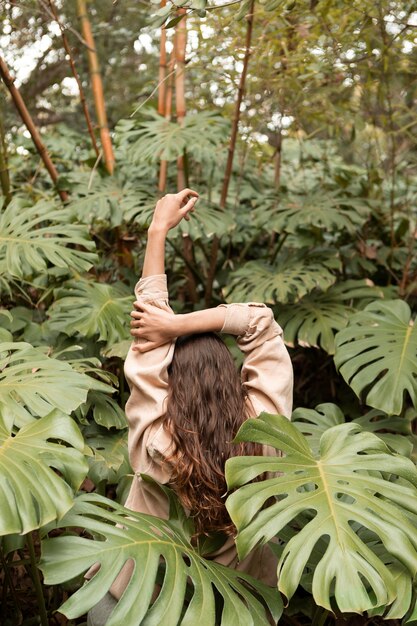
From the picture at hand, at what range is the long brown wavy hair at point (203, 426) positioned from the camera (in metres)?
1.67

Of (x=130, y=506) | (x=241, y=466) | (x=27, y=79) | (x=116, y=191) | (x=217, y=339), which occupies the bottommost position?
(x=130, y=506)

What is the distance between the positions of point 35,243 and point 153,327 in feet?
3.88

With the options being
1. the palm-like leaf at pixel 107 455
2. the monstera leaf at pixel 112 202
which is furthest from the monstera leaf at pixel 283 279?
the palm-like leaf at pixel 107 455

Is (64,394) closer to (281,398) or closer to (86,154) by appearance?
(281,398)

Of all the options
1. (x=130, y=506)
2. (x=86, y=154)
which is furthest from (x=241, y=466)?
(x=86, y=154)

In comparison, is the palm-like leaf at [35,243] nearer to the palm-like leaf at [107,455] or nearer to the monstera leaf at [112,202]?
the monstera leaf at [112,202]

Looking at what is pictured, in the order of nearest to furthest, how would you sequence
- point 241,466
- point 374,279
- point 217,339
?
point 241,466
point 217,339
point 374,279

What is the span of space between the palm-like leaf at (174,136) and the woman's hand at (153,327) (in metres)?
1.50

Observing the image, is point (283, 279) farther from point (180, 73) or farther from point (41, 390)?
point (41, 390)

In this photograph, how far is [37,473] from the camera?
1424mm

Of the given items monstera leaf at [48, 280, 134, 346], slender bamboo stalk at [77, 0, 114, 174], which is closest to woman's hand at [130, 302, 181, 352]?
monstera leaf at [48, 280, 134, 346]

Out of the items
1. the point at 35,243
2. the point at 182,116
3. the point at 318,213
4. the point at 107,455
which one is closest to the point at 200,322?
the point at 107,455

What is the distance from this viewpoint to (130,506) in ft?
5.97

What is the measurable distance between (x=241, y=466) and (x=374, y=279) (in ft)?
8.09
